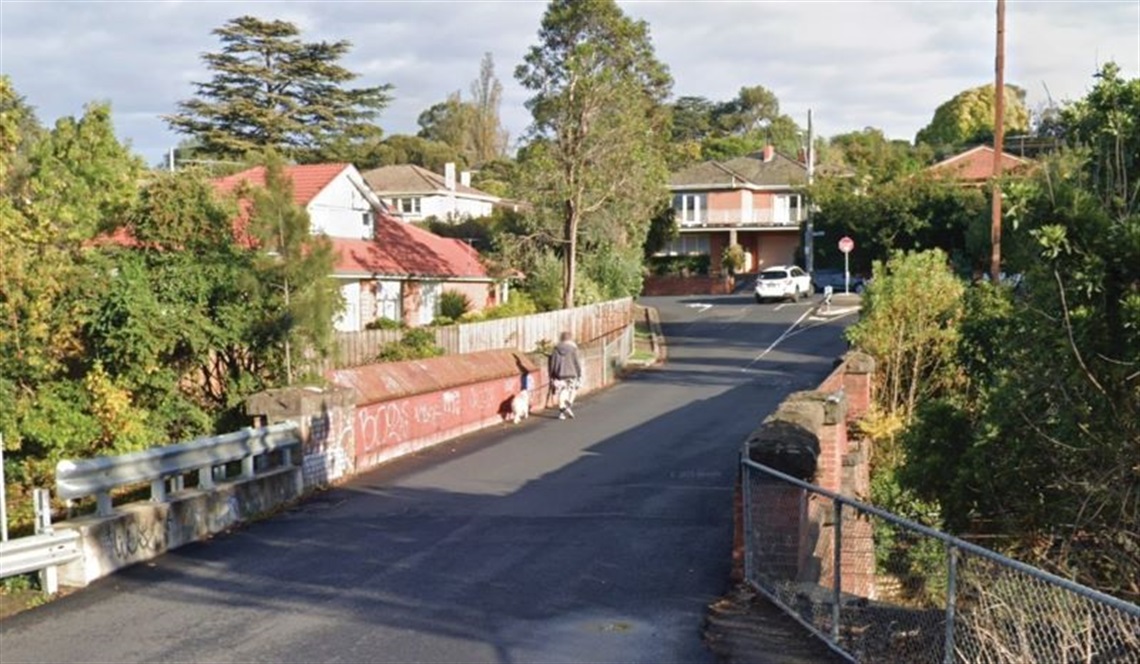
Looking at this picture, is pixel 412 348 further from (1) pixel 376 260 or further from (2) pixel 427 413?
(1) pixel 376 260

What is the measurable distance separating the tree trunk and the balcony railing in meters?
39.5

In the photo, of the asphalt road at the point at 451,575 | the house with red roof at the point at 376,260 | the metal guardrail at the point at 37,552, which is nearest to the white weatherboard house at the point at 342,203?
the house with red roof at the point at 376,260

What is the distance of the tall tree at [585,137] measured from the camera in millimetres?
39094

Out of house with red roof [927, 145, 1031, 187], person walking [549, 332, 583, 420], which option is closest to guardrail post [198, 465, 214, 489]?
person walking [549, 332, 583, 420]

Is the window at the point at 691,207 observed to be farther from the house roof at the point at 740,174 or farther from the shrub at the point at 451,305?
the shrub at the point at 451,305

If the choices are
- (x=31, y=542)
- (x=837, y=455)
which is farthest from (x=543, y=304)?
(x=31, y=542)

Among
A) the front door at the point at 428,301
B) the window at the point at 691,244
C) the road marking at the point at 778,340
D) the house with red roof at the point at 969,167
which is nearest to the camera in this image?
the road marking at the point at 778,340

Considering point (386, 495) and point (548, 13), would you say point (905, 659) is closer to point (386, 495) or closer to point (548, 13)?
point (386, 495)

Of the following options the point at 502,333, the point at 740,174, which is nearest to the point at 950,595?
the point at 502,333

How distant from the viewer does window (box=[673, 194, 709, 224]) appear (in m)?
80.5

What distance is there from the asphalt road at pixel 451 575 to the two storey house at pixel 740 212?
61.8m

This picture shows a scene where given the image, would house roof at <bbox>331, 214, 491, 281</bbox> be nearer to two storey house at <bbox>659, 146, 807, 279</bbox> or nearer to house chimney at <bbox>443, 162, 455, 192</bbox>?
house chimney at <bbox>443, 162, 455, 192</bbox>

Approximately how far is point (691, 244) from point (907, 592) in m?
73.8

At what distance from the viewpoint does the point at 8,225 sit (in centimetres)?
1553
